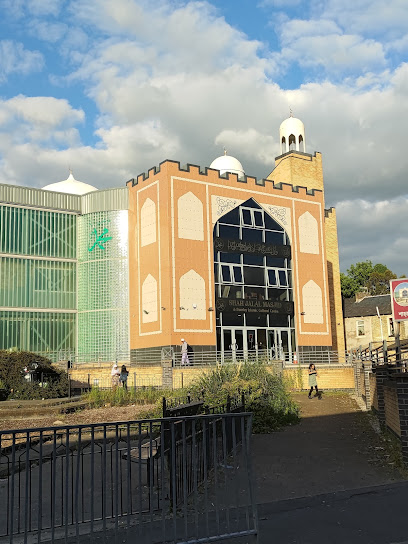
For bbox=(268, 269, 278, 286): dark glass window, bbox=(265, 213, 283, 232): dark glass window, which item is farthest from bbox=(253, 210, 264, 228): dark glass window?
bbox=(268, 269, 278, 286): dark glass window

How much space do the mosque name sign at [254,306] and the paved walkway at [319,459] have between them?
19.2m

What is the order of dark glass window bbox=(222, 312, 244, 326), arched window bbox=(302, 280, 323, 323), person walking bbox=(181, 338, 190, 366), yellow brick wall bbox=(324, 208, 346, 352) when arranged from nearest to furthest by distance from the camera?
person walking bbox=(181, 338, 190, 366) → dark glass window bbox=(222, 312, 244, 326) → arched window bbox=(302, 280, 323, 323) → yellow brick wall bbox=(324, 208, 346, 352)

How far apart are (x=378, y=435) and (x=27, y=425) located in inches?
393

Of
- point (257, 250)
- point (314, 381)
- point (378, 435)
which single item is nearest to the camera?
point (378, 435)

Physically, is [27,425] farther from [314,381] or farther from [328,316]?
[328,316]

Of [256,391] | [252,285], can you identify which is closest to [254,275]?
[252,285]

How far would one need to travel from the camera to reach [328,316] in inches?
1609

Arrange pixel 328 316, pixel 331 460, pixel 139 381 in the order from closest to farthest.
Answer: pixel 331 460
pixel 139 381
pixel 328 316

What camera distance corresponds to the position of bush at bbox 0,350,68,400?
21.6m

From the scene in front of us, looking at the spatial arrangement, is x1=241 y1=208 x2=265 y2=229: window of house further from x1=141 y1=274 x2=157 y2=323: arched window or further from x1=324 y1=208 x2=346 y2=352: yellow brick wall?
x1=324 y1=208 x2=346 y2=352: yellow brick wall

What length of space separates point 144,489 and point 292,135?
39.6 m

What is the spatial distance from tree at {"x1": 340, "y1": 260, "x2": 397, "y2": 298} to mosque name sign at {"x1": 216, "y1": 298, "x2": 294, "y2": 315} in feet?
101

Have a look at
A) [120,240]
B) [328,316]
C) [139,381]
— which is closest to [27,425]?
[139,381]

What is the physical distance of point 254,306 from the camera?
123 ft
